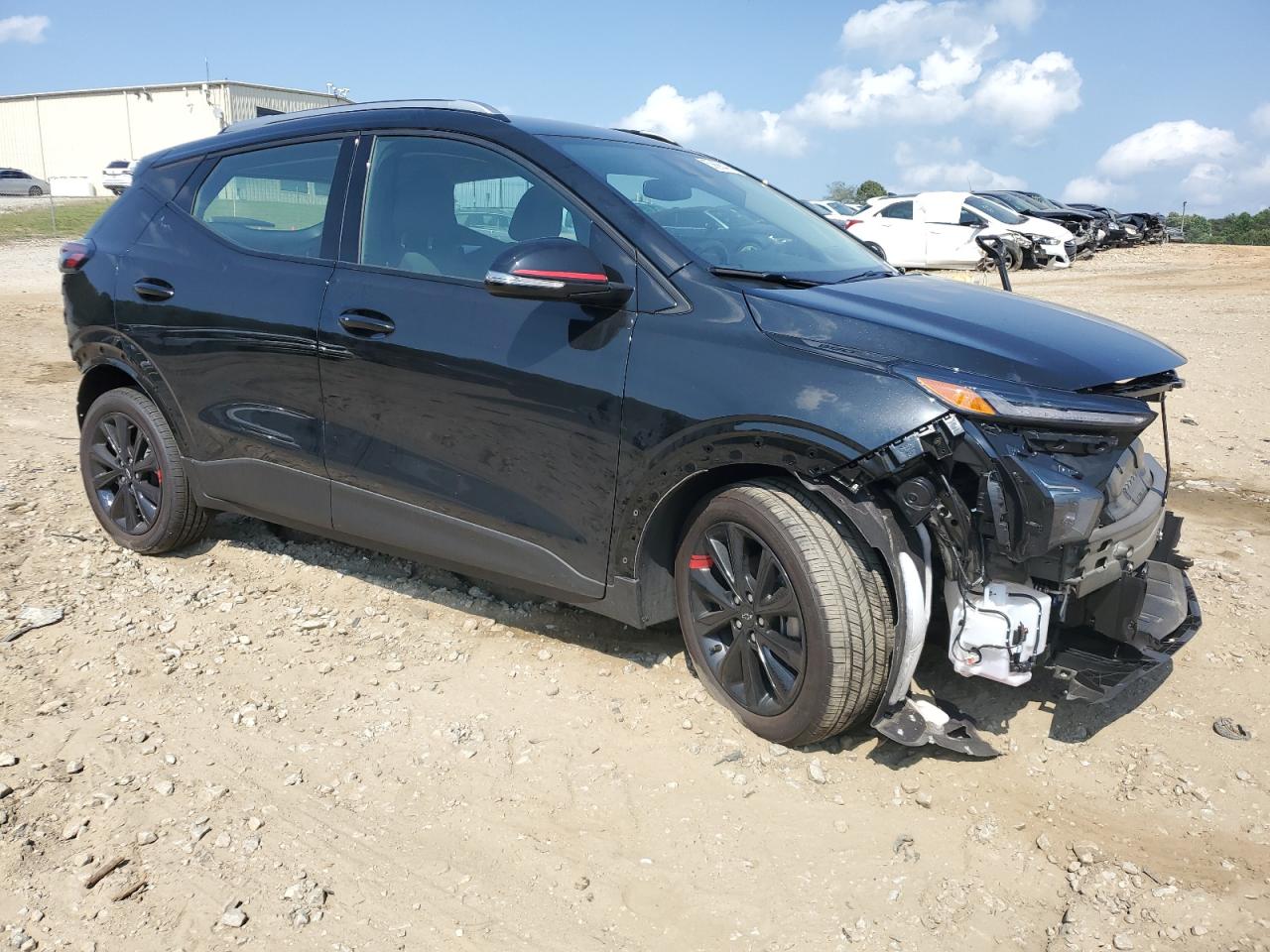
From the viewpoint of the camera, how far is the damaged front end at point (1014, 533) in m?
2.76

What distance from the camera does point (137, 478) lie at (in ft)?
15.6

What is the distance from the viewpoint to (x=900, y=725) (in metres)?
3.07

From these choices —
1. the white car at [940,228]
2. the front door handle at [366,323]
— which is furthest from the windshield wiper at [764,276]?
the white car at [940,228]

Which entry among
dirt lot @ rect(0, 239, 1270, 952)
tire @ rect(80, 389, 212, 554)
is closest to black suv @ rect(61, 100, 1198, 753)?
tire @ rect(80, 389, 212, 554)

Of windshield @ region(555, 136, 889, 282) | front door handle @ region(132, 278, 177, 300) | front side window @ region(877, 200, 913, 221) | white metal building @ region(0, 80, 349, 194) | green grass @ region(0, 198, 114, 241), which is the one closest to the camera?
windshield @ region(555, 136, 889, 282)

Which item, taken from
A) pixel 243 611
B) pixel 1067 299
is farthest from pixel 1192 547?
pixel 1067 299

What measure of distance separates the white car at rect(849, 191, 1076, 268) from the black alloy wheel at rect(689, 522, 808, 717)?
15700 mm

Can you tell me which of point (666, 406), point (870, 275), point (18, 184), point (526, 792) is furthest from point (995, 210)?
point (18, 184)

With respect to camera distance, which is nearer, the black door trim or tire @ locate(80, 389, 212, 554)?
the black door trim

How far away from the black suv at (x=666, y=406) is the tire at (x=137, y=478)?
17 cm

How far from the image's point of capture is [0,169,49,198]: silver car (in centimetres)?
4650

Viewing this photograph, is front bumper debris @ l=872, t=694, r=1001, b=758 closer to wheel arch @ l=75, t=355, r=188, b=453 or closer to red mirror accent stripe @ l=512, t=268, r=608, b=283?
red mirror accent stripe @ l=512, t=268, r=608, b=283

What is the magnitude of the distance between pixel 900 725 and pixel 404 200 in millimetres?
2527

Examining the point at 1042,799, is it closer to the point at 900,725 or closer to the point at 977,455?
the point at 900,725
